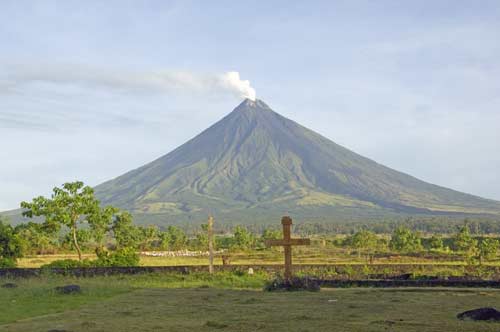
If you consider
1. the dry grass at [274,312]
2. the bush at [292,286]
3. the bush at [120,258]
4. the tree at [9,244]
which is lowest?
the dry grass at [274,312]

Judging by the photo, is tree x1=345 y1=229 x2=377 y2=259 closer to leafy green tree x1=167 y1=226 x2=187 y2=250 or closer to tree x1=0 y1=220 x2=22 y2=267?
leafy green tree x1=167 y1=226 x2=187 y2=250

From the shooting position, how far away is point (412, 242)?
70.6 metres

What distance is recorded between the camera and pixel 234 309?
15.2 metres

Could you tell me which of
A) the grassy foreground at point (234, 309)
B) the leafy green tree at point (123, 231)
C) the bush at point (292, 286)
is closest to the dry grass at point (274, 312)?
the grassy foreground at point (234, 309)

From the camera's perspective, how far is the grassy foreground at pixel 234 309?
12.5 m

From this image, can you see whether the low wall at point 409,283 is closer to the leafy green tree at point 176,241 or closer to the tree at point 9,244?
the tree at point 9,244

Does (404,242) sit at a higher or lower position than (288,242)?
lower

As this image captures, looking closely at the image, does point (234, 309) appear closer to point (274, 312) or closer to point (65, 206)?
point (274, 312)

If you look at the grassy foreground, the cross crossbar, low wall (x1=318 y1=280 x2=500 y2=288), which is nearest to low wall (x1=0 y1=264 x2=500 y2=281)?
low wall (x1=318 y1=280 x2=500 y2=288)

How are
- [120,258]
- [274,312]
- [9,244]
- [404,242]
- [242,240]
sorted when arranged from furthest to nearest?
1. [242,240]
2. [404,242]
3. [9,244]
4. [120,258]
5. [274,312]

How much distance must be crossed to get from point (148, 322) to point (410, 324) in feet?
16.1

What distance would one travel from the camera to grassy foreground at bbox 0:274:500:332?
12.5m

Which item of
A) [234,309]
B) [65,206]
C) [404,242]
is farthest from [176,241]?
[234,309]

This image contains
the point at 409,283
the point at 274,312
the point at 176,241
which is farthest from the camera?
the point at 176,241
